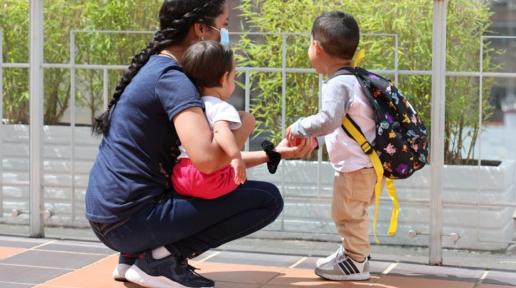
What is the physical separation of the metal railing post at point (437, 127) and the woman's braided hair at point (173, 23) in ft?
4.07

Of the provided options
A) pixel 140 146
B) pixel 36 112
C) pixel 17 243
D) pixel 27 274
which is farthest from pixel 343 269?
pixel 36 112

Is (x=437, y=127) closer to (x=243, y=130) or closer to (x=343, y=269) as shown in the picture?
(x=343, y=269)

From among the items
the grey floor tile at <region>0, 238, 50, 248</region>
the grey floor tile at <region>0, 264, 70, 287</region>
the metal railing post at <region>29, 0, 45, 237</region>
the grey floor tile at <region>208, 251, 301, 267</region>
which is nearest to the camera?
the grey floor tile at <region>0, 264, 70, 287</region>

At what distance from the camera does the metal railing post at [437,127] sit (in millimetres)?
4789

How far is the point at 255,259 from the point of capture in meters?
4.91

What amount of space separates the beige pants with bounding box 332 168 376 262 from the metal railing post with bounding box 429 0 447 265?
543mm

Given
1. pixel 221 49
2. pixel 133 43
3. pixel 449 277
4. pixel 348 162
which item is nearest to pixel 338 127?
pixel 348 162

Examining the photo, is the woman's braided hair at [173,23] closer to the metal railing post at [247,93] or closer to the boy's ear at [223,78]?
the boy's ear at [223,78]

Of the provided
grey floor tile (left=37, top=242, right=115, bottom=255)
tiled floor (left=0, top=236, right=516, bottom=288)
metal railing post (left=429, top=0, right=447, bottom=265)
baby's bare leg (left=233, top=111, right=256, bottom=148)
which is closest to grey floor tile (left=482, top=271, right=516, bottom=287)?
tiled floor (left=0, top=236, right=516, bottom=288)

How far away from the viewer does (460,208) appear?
498cm

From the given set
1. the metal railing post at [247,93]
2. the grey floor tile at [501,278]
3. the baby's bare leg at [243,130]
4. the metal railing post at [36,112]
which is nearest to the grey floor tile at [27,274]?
the metal railing post at [36,112]

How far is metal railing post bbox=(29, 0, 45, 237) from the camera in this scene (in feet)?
17.4

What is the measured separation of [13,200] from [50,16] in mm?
1130

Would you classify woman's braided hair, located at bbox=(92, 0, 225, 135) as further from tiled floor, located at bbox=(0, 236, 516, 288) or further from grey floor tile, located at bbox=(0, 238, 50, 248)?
grey floor tile, located at bbox=(0, 238, 50, 248)
